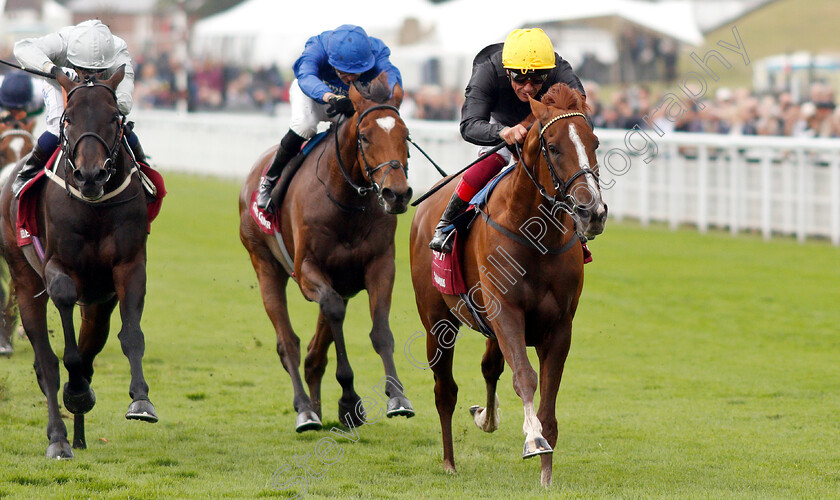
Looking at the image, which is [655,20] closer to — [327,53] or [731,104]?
[731,104]

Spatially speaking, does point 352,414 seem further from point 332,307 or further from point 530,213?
point 530,213

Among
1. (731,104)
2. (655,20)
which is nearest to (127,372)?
(731,104)

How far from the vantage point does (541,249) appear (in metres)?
5.20

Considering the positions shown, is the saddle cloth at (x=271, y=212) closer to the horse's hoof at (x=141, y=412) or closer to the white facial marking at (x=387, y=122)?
the white facial marking at (x=387, y=122)

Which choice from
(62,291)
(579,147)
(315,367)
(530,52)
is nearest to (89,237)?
(62,291)

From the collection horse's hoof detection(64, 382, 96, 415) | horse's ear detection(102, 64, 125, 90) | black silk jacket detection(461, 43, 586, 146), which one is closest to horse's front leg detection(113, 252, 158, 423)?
horse's hoof detection(64, 382, 96, 415)

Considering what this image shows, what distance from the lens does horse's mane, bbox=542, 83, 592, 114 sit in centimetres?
498

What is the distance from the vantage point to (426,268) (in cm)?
616

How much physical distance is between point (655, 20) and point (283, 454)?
716 inches

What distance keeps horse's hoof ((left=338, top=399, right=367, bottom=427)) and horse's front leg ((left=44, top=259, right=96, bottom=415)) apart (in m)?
1.45

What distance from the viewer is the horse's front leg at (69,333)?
19.0 ft

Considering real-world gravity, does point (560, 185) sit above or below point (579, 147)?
below

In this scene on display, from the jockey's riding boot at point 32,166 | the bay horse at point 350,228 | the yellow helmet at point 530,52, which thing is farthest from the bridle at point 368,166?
the jockey's riding boot at point 32,166

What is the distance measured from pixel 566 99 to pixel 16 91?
19.1 ft
